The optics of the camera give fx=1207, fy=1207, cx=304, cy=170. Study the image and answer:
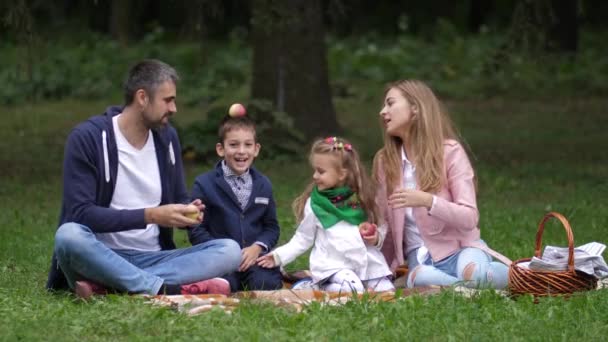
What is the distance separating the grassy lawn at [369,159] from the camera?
552 cm

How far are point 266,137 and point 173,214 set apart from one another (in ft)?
22.5

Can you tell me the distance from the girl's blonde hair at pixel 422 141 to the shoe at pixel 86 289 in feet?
5.76

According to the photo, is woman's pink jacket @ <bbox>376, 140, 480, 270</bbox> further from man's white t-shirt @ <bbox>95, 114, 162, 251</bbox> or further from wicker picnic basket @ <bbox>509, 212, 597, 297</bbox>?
man's white t-shirt @ <bbox>95, 114, 162, 251</bbox>

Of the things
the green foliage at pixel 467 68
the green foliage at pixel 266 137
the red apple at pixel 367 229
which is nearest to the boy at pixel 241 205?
the red apple at pixel 367 229

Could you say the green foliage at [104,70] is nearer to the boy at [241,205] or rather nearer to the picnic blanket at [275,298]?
the boy at [241,205]

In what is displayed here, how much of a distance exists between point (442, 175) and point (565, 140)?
8519mm

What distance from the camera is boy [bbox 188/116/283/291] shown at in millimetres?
6844

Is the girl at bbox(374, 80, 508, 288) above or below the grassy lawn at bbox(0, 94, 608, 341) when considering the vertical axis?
above

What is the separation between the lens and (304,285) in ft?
22.5

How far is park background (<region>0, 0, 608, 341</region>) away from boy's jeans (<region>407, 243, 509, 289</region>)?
0.44 meters

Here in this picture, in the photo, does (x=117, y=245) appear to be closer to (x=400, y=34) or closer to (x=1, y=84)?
(x=1, y=84)

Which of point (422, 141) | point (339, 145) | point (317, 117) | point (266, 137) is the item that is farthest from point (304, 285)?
point (317, 117)

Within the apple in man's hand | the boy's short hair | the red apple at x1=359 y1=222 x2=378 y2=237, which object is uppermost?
the boy's short hair

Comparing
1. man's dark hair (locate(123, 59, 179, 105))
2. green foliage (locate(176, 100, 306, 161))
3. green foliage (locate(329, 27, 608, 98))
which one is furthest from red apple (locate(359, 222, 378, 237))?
green foliage (locate(329, 27, 608, 98))
